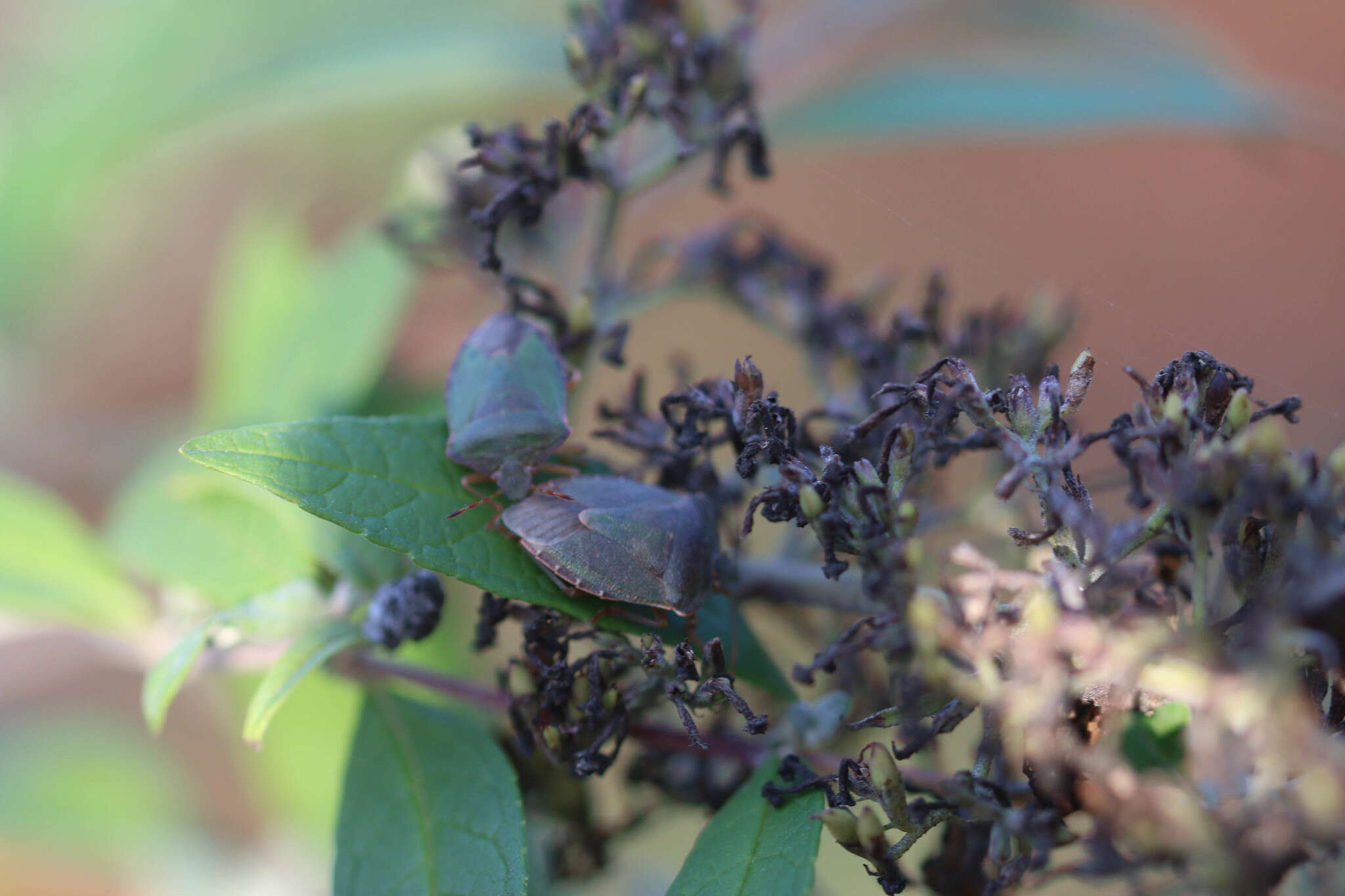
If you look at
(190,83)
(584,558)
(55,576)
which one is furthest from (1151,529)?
(190,83)

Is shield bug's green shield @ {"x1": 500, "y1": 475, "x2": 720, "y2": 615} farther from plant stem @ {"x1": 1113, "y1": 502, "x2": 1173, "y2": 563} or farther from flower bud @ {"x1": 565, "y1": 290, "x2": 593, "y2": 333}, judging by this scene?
plant stem @ {"x1": 1113, "y1": 502, "x2": 1173, "y2": 563}

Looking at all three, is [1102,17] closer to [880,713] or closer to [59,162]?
[880,713]

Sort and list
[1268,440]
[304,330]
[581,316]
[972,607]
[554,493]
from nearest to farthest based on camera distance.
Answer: [1268,440], [972,607], [554,493], [581,316], [304,330]

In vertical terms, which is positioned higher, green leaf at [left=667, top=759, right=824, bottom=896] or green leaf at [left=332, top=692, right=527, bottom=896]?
green leaf at [left=667, top=759, right=824, bottom=896]

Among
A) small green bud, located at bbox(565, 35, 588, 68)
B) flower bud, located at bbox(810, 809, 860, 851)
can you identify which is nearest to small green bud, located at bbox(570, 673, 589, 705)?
flower bud, located at bbox(810, 809, 860, 851)

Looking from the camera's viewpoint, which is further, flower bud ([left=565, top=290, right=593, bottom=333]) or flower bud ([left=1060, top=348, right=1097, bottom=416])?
flower bud ([left=565, top=290, right=593, bottom=333])

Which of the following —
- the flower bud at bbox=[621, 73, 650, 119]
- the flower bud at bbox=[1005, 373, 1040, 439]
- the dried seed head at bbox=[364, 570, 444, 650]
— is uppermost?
the flower bud at bbox=[621, 73, 650, 119]

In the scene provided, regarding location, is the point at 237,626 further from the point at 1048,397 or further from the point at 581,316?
the point at 1048,397
